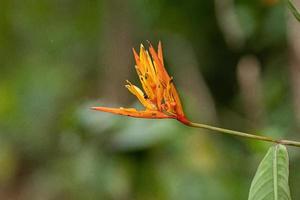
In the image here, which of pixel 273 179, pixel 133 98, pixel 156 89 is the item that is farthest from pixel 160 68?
pixel 133 98

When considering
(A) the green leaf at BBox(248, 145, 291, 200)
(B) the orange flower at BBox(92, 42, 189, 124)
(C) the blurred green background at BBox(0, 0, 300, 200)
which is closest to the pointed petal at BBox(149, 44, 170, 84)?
(B) the orange flower at BBox(92, 42, 189, 124)

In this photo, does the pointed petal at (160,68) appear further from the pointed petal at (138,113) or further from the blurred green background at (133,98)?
the blurred green background at (133,98)

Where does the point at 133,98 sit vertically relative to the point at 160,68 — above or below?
below

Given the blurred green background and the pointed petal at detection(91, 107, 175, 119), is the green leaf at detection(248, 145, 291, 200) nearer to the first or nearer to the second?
the pointed petal at detection(91, 107, 175, 119)

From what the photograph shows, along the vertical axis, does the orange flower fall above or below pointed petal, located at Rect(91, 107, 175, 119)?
above

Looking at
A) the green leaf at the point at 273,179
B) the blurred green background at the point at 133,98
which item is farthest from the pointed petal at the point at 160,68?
the blurred green background at the point at 133,98

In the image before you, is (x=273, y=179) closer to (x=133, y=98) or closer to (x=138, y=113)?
(x=138, y=113)
